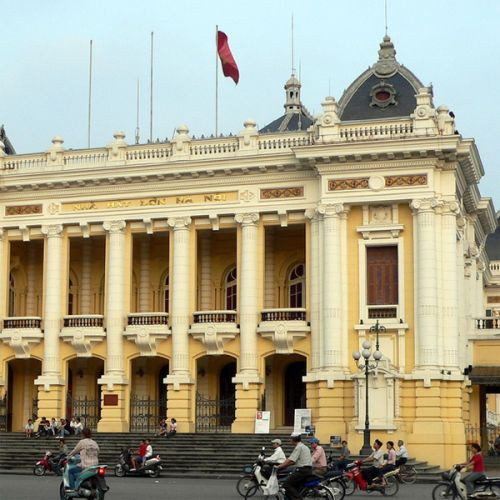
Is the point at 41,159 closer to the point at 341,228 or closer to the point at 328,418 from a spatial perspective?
the point at 341,228

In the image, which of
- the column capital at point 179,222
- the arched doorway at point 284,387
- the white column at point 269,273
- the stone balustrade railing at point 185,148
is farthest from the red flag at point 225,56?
the arched doorway at point 284,387

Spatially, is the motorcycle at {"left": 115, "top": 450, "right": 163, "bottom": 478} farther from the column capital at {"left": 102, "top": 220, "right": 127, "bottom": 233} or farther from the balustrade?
the balustrade

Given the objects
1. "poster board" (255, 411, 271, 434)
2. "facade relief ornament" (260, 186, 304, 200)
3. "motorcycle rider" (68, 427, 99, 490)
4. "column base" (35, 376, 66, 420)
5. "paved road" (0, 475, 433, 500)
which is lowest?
"paved road" (0, 475, 433, 500)

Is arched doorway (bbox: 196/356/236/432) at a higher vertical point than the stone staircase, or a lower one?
higher

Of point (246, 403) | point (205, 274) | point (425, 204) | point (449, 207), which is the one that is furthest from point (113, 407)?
point (449, 207)

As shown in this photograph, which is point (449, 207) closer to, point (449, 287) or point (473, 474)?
point (449, 287)

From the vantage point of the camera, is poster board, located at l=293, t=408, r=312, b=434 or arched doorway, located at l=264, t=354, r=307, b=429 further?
arched doorway, located at l=264, t=354, r=307, b=429

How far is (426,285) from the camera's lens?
4122 centimetres

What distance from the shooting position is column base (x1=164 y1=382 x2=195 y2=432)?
147 feet

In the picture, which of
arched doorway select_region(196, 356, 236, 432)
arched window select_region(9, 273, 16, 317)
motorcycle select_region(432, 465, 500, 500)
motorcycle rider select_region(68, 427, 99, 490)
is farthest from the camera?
arched window select_region(9, 273, 16, 317)

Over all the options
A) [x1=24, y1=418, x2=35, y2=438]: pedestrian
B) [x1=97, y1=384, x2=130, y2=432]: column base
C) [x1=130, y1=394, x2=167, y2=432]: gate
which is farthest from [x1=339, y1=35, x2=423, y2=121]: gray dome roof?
[x1=24, y1=418, x2=35, y2=438]: pedestrian

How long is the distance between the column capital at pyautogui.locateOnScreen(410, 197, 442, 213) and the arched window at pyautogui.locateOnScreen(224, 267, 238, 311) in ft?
35.3

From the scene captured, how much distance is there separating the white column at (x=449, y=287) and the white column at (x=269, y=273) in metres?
8.93

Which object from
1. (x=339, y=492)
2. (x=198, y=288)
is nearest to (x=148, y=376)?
(x=198, y=288)
